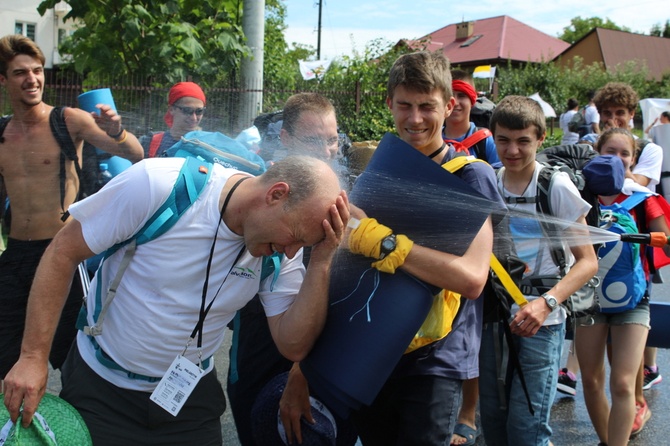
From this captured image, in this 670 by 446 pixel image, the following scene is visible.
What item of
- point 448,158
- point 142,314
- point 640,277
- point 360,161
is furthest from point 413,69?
point 640,277

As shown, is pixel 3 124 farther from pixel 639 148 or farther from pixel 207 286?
pixel 639 148

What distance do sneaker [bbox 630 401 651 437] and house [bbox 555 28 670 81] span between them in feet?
169

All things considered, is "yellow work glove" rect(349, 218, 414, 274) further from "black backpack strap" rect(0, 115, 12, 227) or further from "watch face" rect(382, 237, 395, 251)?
"black backpack strap" rect(0, 115, 12, 227)

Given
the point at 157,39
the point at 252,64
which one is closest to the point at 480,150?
the point at 252,64

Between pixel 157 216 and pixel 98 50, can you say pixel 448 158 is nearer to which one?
pixel 157 216

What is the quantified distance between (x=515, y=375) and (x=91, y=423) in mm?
1710

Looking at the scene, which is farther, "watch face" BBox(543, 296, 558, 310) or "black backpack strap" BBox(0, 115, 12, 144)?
"black backpack strap" BBox(0, 115, 12, 144)

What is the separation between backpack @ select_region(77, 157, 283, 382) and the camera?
2.04 meters

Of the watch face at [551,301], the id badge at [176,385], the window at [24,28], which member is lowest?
the id badge at [176,385]

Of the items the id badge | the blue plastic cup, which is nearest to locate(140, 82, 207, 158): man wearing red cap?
the blue plastic cup

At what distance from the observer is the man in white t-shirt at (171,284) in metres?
1.99

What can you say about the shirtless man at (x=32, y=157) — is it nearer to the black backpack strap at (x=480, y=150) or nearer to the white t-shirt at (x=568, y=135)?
the black backpack strap at (x=480, y=150)

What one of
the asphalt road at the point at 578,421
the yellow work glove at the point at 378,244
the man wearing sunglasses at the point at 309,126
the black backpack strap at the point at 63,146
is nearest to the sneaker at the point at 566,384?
the asphalt road at the point at 578,421

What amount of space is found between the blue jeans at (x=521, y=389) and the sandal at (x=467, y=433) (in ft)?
2.88
